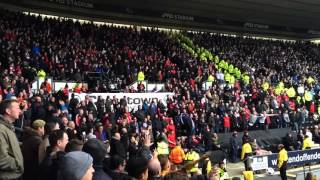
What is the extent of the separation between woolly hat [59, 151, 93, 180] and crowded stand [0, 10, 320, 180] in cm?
166

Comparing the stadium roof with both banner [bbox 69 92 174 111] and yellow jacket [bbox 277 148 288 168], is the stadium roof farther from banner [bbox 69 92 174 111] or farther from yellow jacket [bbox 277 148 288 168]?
yellow jacket [bbox 277 148 288 168]

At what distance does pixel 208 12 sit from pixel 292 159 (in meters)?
19.4

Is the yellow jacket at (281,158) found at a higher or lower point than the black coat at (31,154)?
lower

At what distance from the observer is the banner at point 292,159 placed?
1862 centimetres

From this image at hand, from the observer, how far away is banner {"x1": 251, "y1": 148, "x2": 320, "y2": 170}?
61.1 feet

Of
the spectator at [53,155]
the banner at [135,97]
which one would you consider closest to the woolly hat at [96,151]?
the spectator at [53,155]

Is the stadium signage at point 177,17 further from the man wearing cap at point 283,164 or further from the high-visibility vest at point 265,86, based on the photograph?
the man wearing cap at point 283,164

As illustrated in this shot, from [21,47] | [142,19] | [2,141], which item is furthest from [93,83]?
[2,141]

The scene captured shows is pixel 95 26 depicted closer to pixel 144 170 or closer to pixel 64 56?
pixel 64 56

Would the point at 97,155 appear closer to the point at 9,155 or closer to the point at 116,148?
the point at 9,155

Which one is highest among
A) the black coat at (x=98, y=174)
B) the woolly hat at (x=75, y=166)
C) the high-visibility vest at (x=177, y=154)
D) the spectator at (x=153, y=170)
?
the woolly hat at (x=75, y=166)

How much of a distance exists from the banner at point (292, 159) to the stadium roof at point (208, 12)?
15.9 m

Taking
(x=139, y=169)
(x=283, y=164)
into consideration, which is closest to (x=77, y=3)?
(x=283, y=164)

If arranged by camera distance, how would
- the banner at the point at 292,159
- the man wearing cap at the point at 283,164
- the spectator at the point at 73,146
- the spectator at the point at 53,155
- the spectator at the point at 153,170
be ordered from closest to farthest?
the spectator at the point at 53,155
the spectator at the point at 73,146
the spectator at the point at 153,170
the man wearing cap at the point at 283,164
the banner at the point at 292,159
